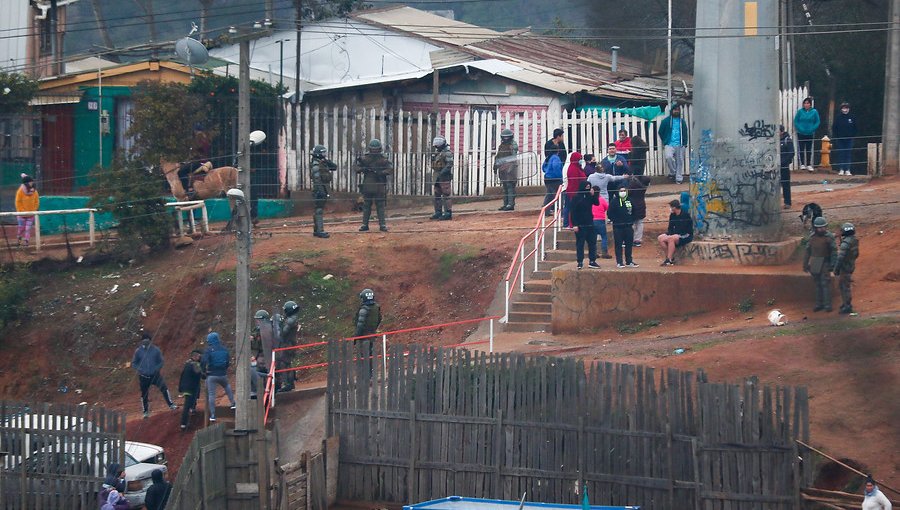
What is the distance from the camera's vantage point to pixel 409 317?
2295cm

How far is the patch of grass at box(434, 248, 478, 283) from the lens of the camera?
23.8 meters

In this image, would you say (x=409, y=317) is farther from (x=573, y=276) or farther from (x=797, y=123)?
(x=797, y=123)

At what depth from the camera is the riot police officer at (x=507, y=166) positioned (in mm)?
25641

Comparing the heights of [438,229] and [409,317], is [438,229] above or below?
above

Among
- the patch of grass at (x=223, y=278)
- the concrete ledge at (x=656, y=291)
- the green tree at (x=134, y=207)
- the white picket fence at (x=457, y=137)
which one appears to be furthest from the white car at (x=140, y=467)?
the white picket fence at (x=457, y=137)

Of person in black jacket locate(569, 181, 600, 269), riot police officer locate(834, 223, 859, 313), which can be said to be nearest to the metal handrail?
person in black jacket locate(569, 181, 600, 269)

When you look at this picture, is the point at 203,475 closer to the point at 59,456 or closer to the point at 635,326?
the point at 59,456

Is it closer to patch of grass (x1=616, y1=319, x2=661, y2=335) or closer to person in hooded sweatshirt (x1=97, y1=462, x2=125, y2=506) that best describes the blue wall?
patch of grass (x1=616, y1=319, x2=661, y2=335)

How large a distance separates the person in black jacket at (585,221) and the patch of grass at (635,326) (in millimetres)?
1169

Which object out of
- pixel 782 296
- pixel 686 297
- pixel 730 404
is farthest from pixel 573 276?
pixel 730 404

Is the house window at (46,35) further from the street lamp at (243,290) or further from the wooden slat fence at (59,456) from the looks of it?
the street lamp at (243,290)

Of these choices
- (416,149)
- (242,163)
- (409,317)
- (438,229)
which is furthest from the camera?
(416,149)

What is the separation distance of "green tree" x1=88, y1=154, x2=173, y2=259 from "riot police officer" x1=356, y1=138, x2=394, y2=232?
179 inches

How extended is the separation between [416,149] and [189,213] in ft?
18.6
